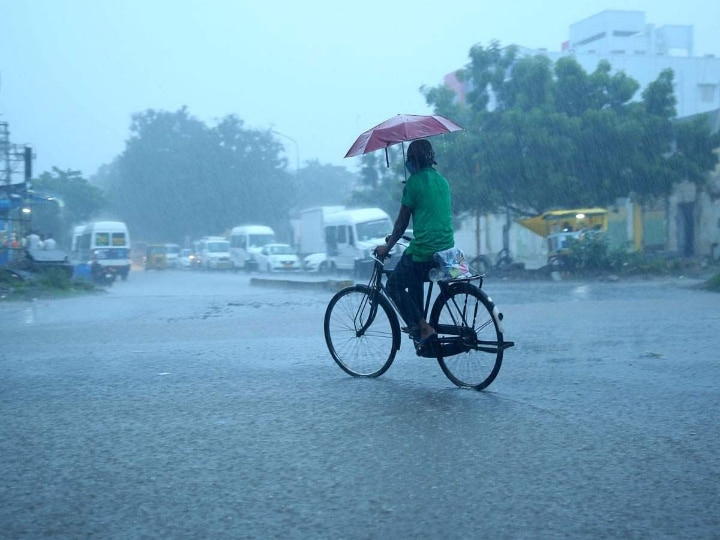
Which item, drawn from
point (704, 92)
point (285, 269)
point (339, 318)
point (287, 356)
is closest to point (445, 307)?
point (339, 318)

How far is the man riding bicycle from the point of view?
597cm

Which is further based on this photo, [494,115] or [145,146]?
[145,146]

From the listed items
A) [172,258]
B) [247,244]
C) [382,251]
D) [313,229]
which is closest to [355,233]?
[313,229]

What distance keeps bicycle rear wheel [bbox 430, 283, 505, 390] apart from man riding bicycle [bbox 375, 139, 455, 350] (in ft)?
0.44

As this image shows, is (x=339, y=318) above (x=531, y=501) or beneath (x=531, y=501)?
above

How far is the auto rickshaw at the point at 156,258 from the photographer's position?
5247cm

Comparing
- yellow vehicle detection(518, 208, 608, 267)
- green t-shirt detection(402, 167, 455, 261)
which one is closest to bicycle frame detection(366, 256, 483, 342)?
green t-shirt detection(402, 167, 455, 261)

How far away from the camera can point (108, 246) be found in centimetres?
3809

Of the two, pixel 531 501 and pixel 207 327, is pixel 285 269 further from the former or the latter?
pixel 531 501

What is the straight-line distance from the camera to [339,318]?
6715mm

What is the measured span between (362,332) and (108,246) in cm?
3371

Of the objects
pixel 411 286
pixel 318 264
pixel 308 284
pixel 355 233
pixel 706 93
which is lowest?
pixel 308 284

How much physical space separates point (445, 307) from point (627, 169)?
2346cm

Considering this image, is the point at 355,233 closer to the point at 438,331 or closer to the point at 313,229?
the point at 313,229
